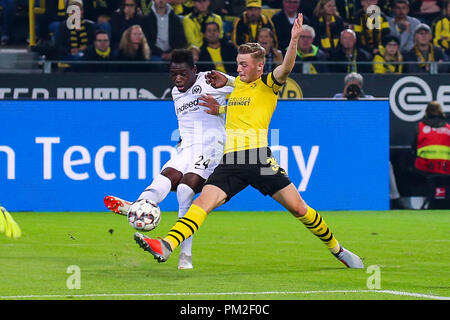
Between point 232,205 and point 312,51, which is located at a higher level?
point 312,51

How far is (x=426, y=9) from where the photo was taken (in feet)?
71.6

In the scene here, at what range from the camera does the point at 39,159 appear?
17.7 meters

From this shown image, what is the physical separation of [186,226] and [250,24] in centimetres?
1111

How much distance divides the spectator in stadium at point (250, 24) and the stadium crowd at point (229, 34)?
2 cm

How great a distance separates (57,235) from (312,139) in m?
5.78

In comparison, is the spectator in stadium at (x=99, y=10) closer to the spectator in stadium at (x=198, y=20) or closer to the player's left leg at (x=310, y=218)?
the spectator in stadium at (x=198, y=20)

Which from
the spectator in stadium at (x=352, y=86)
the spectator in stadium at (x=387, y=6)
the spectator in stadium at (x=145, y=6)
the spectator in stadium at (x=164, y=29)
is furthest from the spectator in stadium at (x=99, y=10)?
the spectator in stadium at (x=387, y=6)

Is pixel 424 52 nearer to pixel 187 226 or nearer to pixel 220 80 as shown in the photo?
pixel 220 80

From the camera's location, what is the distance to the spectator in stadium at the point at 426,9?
21.7m

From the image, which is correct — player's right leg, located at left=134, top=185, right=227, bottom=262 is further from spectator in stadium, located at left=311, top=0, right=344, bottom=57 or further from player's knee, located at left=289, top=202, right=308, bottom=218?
spectator in stadium, located at left=311, top=0, right=344, bottom=57

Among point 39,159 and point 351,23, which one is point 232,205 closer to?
point 39,159

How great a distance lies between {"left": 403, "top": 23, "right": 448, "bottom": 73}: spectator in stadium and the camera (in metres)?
20.3
